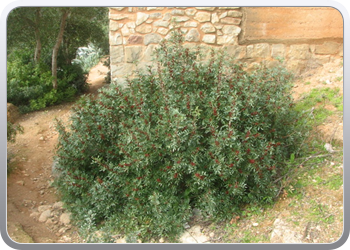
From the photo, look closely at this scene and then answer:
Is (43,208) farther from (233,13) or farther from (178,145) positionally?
(233,13)

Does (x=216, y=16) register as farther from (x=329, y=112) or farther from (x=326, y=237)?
(x=326, y=237)

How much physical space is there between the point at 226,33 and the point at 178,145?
2084 millimetres

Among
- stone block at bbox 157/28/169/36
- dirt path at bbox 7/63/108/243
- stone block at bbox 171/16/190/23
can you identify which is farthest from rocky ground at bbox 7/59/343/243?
stone block at bbox 171/16/190/23

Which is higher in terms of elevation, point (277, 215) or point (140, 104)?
point (140, 104)

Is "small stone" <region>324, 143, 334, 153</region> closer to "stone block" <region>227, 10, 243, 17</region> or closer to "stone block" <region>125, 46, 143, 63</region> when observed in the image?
"stone block" <region>227, 10, 243, 17</region>

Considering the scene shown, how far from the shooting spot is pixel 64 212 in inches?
122

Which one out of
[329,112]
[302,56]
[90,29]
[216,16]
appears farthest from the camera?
[90,29]

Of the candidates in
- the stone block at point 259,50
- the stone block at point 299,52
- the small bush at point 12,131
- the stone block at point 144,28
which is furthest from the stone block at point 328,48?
the small bush at point 12,131

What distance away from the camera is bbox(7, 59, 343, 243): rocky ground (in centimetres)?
229

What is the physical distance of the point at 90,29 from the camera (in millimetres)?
6281

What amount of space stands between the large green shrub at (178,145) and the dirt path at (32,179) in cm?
22

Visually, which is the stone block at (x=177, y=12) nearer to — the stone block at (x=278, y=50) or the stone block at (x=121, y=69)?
the stone block at (x=121, y=69)

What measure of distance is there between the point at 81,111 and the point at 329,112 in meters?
2.76

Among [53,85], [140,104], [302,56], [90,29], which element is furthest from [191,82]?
[90,29]
